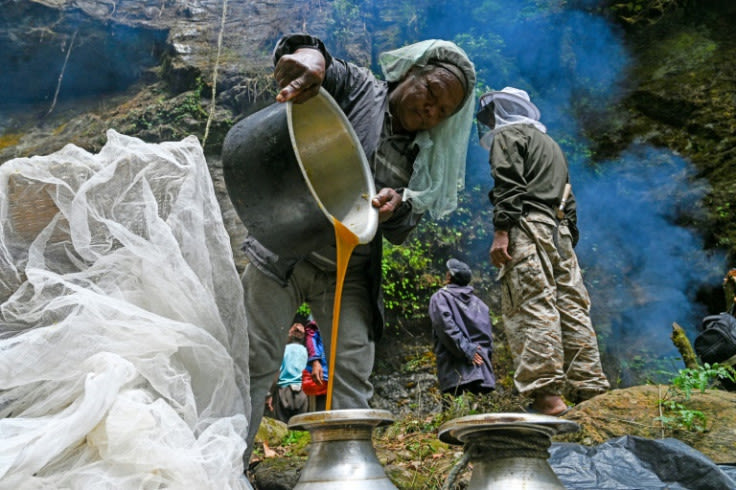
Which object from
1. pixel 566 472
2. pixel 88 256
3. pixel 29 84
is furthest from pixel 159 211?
pixel 29 84

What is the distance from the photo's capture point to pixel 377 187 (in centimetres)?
304

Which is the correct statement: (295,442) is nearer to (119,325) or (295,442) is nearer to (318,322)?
(318,322)

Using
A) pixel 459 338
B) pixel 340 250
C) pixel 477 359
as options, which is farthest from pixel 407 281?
pixel 340 250

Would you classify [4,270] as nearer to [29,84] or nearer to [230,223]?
[230,223]

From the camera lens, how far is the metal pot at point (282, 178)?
7.24 ft

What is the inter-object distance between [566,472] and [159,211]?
2104 millimetres

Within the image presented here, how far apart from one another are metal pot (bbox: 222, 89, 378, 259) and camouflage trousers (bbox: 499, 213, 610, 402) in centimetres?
176

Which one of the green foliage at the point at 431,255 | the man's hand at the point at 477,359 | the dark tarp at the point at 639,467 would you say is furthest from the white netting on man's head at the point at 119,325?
the green foliage at the point at 431,255

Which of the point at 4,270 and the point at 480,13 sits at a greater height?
the point at 480,13

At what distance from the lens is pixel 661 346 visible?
883cm

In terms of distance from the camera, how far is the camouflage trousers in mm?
3902

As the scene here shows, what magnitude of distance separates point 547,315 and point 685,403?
0.93 m

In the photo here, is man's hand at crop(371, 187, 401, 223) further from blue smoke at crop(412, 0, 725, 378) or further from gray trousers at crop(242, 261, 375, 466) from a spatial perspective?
blue smoke at crop(412, 0, 725, 378)

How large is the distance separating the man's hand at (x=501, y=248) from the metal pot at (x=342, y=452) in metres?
2.39
